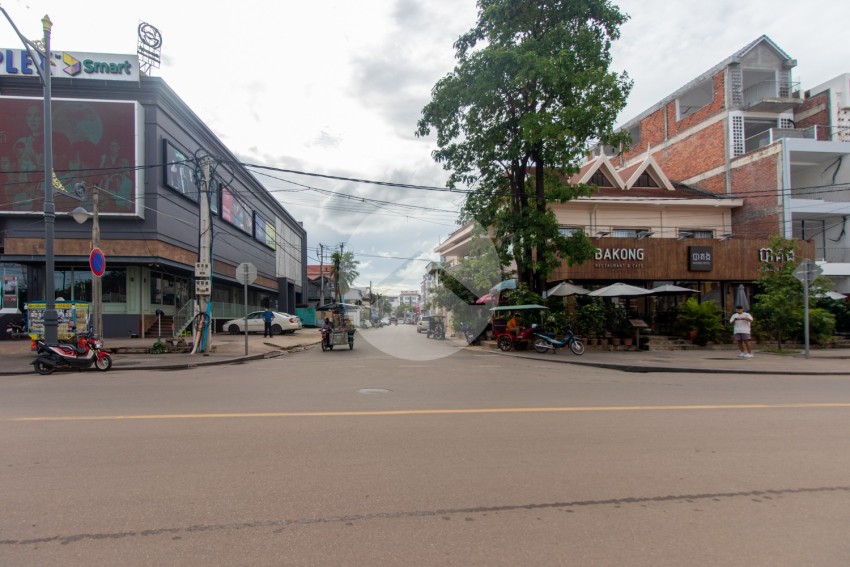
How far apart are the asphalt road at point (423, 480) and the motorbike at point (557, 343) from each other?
8984 millimetres

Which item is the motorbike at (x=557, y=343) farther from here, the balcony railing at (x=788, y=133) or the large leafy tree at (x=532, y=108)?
the balcony railing at (x=788, y=133)

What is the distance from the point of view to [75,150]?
22188 mm

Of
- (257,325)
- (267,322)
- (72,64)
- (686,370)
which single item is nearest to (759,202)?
(686,370)

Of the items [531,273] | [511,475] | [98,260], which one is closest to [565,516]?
[511,475]

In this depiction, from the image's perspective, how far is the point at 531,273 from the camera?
20.2m

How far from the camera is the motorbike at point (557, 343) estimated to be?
17.6 m

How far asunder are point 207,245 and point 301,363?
559 cm

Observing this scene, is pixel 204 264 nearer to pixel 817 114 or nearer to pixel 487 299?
pixel 487 299

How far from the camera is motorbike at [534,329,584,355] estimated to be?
57.6ft

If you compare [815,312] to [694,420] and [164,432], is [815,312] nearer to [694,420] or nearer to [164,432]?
[694,420]

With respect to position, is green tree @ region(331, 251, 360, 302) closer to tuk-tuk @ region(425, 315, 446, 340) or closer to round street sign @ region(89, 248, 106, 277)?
tuk-tuk @ region(425, 315, 446, 340)

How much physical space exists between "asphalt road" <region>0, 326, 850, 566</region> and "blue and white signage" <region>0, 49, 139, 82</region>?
19813 millimetres

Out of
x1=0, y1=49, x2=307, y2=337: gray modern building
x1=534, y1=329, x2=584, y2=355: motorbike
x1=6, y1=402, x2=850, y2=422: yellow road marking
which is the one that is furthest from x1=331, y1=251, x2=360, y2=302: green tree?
x1=6, y1=402, x2=850, y2=422: yellow road marking

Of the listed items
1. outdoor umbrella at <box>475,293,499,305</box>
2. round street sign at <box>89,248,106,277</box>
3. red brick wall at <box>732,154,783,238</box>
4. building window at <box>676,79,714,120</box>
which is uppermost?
building window at <box>676,79,714,120</box>
